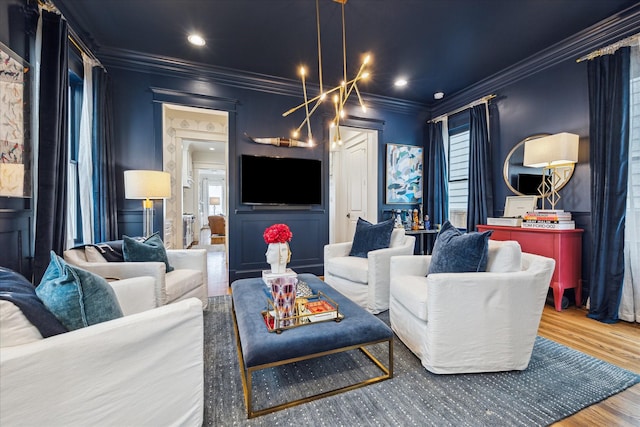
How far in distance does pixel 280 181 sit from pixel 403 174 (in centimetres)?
209

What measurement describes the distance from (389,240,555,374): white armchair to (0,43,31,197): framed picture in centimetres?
270

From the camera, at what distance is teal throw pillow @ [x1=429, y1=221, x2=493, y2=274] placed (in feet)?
6.13

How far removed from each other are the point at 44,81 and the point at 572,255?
4.78m

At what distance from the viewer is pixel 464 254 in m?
1.90

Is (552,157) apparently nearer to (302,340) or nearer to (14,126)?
(302,340)

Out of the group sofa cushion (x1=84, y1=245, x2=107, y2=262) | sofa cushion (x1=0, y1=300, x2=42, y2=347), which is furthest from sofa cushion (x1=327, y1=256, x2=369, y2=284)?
sofa cushion (x1=0, y1=300, x2=42, y2=347)

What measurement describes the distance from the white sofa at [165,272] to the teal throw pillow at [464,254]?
6.51 ft

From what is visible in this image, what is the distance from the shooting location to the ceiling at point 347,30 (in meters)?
2.46

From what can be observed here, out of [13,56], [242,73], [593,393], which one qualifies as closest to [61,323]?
[13,56]

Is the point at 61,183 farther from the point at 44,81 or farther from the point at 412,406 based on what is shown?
the point at 412,406

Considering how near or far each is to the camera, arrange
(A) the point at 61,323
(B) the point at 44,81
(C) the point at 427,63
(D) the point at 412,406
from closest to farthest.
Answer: (A) the point at 61,323 < (D) the point at 412,406 < (B) the point at 44,81 < (C) the point at 427,63

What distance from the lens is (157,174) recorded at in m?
2.92

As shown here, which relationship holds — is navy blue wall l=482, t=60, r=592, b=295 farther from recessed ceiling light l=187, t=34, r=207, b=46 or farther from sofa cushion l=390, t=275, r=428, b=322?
recessed ceiling light l=187, t=34, r=207, b=46

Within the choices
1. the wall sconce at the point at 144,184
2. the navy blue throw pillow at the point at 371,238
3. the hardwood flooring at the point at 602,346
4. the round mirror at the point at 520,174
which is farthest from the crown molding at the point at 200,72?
the hardwood flooring at the point at 602,346
